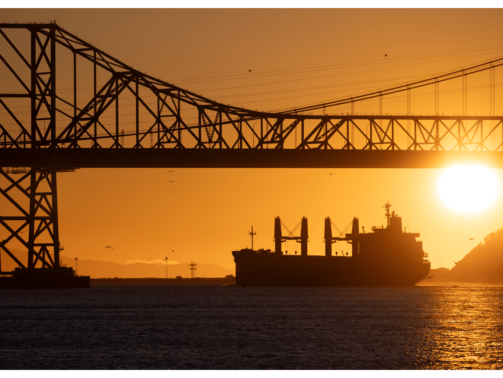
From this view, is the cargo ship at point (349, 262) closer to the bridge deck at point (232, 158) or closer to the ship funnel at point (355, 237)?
the ship funnel at point (355, 237)

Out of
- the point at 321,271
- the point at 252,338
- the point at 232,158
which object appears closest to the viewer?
the point at 252,338

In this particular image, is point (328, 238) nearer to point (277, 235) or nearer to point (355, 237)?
point (355, 237)

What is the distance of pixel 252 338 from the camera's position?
4472cm

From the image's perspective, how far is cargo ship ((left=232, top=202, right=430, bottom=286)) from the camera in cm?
12938

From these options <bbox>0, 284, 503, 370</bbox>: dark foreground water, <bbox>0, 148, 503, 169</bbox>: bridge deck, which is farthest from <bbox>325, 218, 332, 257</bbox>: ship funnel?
<bbox>0, 284, 503, 370</bbox>: dark foreground water

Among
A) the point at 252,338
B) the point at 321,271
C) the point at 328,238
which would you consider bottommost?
the point at 252,338

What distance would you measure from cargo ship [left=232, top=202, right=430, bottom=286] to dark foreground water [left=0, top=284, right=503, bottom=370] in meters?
59.7

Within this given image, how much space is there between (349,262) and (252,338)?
89.8m

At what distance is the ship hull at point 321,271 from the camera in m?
Answer: 129

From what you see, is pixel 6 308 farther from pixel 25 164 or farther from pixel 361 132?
pixel 361 132

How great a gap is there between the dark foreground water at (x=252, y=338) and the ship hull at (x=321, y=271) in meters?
59.4

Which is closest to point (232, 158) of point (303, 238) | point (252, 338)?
point (252, 338)

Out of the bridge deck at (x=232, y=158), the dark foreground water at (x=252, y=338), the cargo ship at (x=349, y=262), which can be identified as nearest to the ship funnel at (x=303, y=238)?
the cargo ship at (x=349, y=262)
